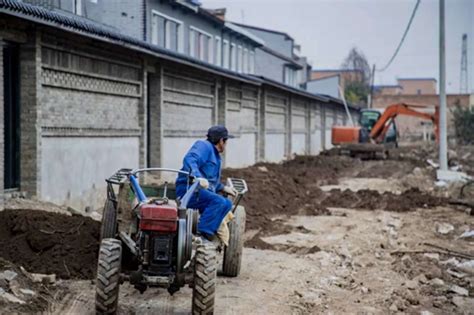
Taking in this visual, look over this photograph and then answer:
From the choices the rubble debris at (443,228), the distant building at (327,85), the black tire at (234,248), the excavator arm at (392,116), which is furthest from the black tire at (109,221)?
the distant building at (327,85)

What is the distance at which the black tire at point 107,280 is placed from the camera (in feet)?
23.9

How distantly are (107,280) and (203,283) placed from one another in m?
1.00

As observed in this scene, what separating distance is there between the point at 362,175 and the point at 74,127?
1942cm

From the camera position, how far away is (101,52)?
633 inches

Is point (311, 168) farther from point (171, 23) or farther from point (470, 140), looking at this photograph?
point (470, 140)

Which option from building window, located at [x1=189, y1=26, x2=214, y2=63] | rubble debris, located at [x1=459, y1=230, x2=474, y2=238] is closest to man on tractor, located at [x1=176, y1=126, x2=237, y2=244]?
rubble debris, located at [x1=459, y1=230, x2=474, y2=238]

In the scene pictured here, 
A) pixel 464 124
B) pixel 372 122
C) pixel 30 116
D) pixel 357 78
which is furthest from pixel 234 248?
pixel 357 78

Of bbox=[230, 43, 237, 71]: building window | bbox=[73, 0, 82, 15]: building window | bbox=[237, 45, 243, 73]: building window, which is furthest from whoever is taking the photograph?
bbox=[237, 45, 243, 73]: building window

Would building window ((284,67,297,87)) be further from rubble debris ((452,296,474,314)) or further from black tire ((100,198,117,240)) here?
black tire ((100,198,117,240))

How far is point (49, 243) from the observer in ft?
31.4

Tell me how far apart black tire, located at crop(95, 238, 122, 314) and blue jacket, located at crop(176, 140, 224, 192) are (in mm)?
1605

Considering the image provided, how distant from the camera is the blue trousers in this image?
8734 mm

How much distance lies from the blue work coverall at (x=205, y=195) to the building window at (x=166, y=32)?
2077 cm

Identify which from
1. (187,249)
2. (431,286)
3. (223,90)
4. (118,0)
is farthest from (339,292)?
(118,0)
